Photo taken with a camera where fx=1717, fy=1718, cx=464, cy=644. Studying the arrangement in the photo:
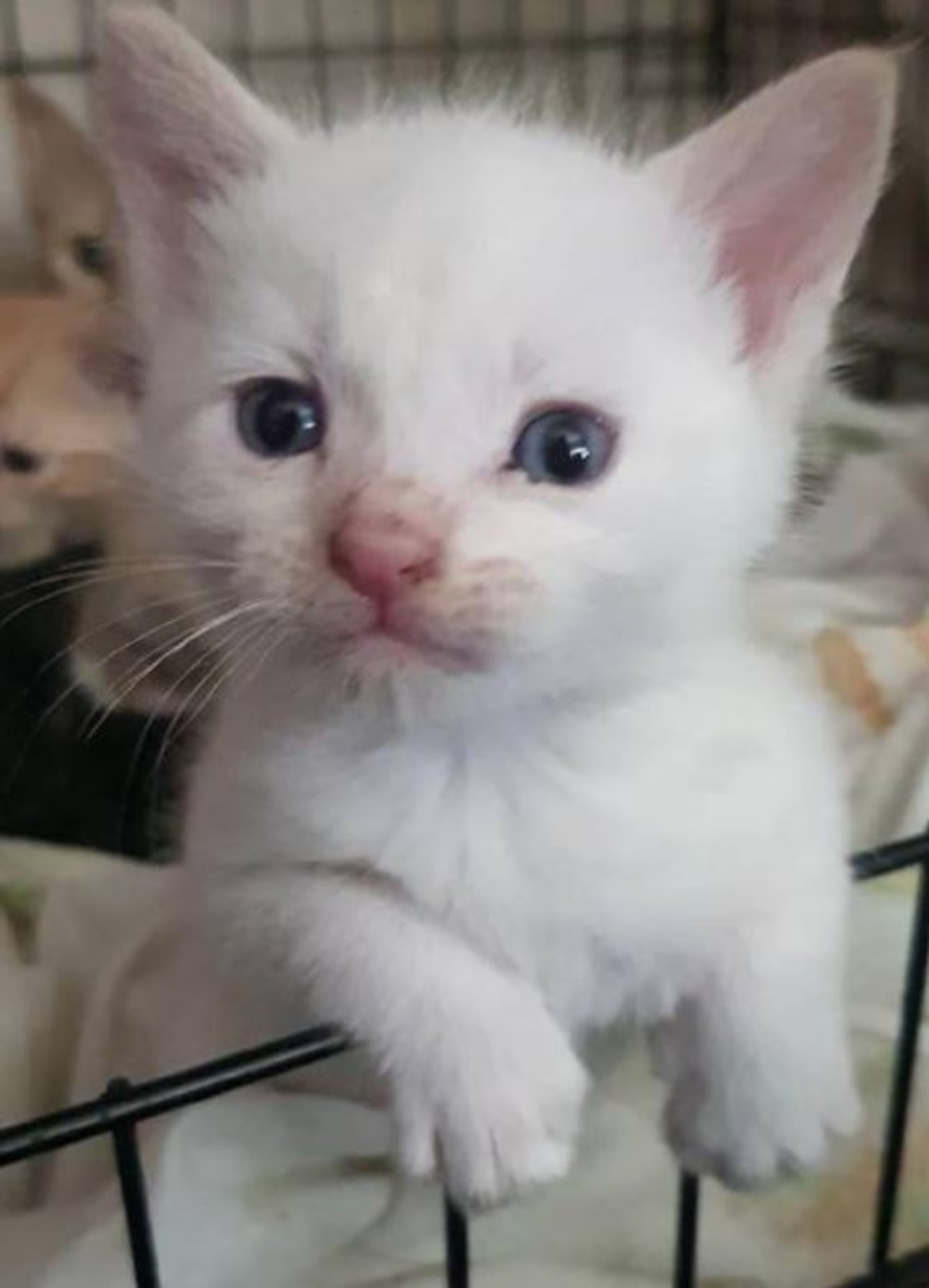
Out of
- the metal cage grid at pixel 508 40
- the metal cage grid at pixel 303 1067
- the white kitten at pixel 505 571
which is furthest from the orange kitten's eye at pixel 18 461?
the metal cage grid at pixel 303 1067

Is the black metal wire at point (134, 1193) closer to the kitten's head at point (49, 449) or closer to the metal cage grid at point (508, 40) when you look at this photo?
the kitten's head at point (49, 449)

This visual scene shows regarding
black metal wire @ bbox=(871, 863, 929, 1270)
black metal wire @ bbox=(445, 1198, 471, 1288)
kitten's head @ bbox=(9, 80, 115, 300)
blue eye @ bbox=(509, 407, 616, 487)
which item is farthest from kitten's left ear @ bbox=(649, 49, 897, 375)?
kitten's head @ bbox=(9, 80, 115, 300)

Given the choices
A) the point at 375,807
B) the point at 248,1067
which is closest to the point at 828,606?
the point at 375,807

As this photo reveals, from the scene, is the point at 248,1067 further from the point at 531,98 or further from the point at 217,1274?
the point at 531,98

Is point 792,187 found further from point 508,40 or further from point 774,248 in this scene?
point 508,40

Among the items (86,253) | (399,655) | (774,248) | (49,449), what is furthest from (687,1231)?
(86,253)

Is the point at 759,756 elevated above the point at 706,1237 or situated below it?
above

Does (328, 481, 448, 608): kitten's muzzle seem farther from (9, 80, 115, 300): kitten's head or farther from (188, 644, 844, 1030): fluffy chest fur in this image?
(9, 80, 115, 300): kitten's head
